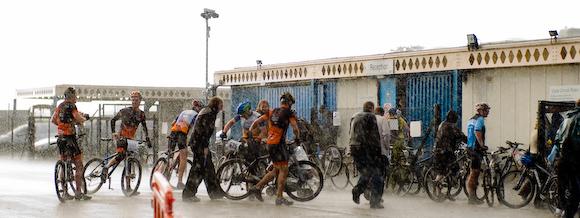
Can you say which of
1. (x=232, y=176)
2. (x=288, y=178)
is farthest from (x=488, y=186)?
(x=232, y=176)

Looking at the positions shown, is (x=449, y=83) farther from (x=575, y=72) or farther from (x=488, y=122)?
(x=575, y=72)

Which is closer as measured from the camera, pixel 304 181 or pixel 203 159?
pixel 304 181

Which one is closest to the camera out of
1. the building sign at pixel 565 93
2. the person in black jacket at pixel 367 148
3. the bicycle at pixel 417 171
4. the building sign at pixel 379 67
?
the person in black jacket at pixel 367 148

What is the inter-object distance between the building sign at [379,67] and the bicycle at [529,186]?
33.2 feet

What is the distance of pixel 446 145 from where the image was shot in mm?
16484

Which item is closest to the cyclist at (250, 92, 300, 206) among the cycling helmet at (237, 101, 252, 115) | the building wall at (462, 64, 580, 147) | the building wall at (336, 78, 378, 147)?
the cycling helmet at (237, 101, 252, 115)

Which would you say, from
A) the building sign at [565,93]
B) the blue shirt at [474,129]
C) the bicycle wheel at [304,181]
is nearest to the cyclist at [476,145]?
the blue shirt at [474,129]

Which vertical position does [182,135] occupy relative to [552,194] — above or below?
above

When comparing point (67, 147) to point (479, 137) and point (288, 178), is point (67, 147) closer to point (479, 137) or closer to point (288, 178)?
point (288, 178)

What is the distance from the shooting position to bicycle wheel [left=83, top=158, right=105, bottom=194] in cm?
1623

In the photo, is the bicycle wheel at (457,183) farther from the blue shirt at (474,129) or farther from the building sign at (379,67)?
the building sign at (379,67)

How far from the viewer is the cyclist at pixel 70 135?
15.2 meters

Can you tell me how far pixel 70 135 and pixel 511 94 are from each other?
1061cm

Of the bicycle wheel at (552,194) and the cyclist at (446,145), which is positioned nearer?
the bicycle wheel at (552,194)
